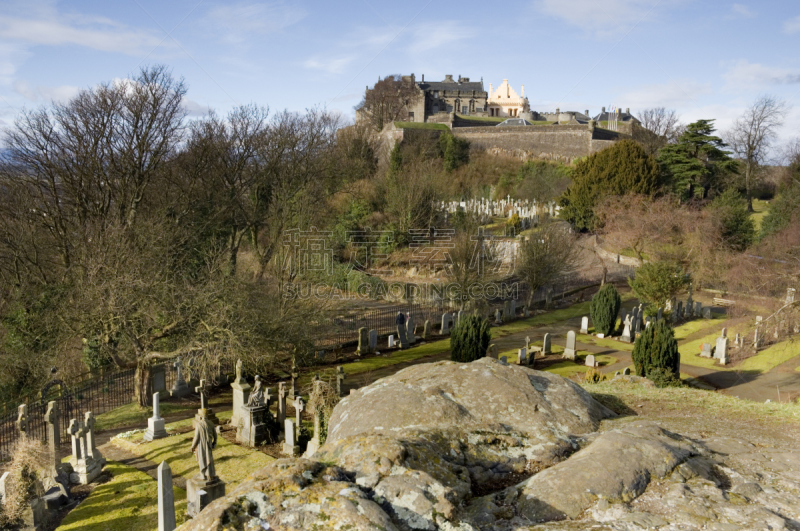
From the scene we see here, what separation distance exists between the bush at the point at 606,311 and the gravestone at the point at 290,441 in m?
14.4

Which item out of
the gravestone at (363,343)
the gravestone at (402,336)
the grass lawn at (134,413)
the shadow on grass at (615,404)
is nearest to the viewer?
the shadow on grass at (615,404)

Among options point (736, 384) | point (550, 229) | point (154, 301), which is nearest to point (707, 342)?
point (736, 384)

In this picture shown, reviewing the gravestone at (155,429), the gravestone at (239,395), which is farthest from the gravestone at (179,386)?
the gravestone at (239,395)

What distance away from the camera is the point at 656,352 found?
1473cm

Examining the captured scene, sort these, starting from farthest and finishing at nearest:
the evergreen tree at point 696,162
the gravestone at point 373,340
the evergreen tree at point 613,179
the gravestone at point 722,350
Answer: the evergreen tree at point 696,162 → the evergreen tree at point 613,179 → the gravestone at point 373,340 → the gravestone at point 722,350

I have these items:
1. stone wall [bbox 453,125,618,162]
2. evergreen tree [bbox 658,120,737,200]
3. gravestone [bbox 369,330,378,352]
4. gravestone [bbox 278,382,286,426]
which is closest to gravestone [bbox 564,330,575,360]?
gravestone [bbox 369,330,378,352]

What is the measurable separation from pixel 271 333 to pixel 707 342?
16.0 m

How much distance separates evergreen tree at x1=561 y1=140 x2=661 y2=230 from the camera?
3919 cm

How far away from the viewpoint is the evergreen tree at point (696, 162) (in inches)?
1640

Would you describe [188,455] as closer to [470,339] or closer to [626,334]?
[470,339]

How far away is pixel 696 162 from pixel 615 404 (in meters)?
38.9

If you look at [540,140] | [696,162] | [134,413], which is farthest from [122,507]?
[540,140]

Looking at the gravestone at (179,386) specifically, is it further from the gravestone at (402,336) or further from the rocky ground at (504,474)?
the rocky ground at (504,474)

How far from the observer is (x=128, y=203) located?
20359mm
